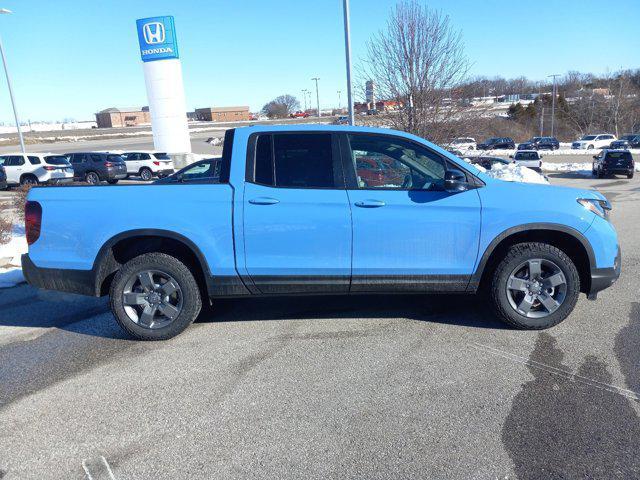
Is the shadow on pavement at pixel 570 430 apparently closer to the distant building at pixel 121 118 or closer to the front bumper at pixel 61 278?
the front bumper at pixel 61 278

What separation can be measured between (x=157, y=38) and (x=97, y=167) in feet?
29.2

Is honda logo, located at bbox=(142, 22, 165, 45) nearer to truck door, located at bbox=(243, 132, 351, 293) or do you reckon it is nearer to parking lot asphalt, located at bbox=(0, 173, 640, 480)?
parking lot asphalt, located at bbox=(0, 173, 640, 480)

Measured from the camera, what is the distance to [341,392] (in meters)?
3.44

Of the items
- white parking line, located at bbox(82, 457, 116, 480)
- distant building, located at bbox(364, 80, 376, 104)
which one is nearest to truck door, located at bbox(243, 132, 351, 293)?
white parking line, located at bbox(82, 457, 116, 480)

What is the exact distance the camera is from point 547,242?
14.6 ft

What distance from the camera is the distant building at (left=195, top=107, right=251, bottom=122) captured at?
114m

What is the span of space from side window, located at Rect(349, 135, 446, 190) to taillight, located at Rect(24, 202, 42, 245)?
280cm

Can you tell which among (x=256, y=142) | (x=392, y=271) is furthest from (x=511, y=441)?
(x=256, y=142)

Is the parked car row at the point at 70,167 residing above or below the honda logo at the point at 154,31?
below

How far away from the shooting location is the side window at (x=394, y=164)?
14.0 ft

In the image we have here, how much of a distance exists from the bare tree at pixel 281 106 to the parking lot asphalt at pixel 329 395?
106 meters

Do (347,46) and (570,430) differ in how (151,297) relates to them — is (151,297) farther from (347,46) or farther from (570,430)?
(347,46)

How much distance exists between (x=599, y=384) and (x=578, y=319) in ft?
4.45

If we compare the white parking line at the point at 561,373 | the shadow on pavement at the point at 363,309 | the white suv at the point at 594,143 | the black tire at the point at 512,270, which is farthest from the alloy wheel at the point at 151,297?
the white suv at the point at 594,143
